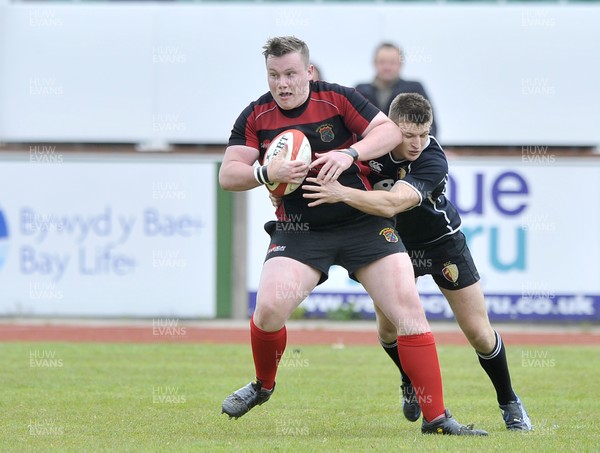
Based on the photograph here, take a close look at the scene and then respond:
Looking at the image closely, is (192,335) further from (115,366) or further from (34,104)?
(34,104)

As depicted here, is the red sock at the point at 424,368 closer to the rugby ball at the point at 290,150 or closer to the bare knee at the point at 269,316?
the bare knee at the point at 269,316

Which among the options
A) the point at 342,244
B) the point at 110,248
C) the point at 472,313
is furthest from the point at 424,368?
the point at 110,248

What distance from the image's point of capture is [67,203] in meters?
17.0

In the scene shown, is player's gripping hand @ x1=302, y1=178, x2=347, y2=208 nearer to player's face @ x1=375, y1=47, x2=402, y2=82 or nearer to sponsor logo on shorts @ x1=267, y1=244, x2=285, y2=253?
sponsor logo on shorts @ x1=267, y1=244, x2=285, y2=253

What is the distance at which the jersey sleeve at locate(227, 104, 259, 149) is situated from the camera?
7.38m

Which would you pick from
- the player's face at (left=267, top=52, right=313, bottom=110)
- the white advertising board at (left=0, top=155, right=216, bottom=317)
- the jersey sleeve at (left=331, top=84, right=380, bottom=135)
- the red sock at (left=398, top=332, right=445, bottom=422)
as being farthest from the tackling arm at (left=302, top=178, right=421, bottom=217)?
the white advertising board at (left=0, top=155, right=216, bottom=317)

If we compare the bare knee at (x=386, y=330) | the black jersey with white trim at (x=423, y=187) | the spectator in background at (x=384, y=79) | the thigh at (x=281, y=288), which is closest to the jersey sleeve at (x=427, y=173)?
the black jersey with white trim at (x=423, y=187)

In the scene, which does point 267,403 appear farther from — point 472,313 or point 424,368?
point 424,368

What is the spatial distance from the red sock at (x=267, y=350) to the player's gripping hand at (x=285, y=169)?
3.20 ft

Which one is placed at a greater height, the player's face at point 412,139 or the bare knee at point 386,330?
the player's face at point 412,139

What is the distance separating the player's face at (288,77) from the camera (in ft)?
23.2

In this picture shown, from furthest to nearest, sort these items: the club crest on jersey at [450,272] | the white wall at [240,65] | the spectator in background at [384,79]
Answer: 1. the white wall at [240,65]
2. the spectator in background at [384,79]
3. the club crest on jersey at [450,272]

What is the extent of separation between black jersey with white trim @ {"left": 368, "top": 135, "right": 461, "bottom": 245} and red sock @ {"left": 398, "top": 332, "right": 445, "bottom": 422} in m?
0.85

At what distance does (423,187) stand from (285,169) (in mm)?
908
